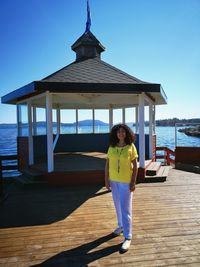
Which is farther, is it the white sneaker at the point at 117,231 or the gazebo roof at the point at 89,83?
the gazebo roof at the point at 89,83

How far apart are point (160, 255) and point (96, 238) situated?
0.97 meters

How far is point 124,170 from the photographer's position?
11.2 feet

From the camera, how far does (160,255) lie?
3162mm

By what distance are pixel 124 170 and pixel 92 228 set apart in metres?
1.30

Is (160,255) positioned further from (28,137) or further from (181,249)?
(28,137)

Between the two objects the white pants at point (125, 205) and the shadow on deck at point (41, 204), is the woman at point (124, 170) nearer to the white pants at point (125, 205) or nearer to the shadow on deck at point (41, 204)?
the white pants at point (125, 205)

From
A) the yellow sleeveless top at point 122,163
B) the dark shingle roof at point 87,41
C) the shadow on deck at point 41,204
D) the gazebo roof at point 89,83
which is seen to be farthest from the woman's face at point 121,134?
the dark shingle roof at point 87,41

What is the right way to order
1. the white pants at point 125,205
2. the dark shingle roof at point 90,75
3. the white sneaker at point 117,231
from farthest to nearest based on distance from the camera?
the dark shingle roof at point 90,75, the white sneaker at point 117,231, the white pants at point 125,205

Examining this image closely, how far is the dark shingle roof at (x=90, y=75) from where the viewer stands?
668cm

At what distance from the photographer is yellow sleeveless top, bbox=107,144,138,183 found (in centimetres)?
341

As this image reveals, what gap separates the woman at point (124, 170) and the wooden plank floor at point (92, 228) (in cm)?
37

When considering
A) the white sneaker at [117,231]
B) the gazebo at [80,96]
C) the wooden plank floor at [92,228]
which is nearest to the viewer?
the wooden plank floor at [92,228]

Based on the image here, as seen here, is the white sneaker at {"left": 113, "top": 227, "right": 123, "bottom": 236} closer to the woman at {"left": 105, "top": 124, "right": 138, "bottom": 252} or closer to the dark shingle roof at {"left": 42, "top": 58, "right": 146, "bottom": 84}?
the woman at {"left": 105, "top": 124, "right": 138, "bottom": 252}

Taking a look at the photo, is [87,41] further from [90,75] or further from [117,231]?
[117,231]
